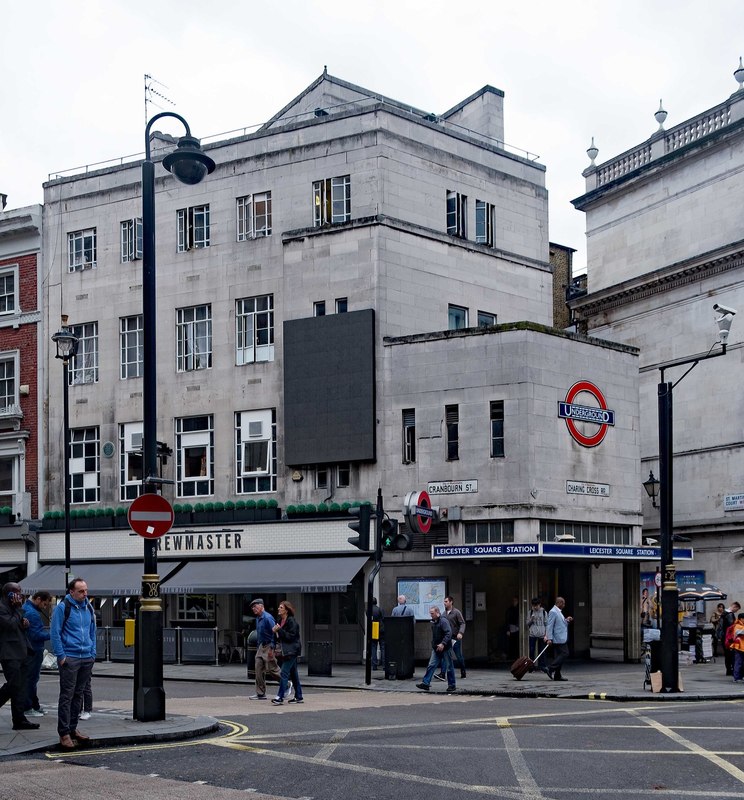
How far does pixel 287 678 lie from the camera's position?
20.5 meters

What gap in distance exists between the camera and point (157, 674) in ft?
51.3

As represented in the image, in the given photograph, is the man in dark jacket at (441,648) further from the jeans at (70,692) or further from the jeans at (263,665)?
the jeans at (70,692)

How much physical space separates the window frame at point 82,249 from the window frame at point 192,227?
330 centimetres

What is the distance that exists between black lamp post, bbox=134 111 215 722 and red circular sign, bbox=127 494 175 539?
0.18 meters

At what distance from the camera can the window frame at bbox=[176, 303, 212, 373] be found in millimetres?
35281

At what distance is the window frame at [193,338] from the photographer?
3528 centimetres

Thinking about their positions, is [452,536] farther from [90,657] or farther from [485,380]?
[90,657]

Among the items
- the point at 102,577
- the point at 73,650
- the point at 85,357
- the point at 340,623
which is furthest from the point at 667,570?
the point at 85,357

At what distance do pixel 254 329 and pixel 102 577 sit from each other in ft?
27.7

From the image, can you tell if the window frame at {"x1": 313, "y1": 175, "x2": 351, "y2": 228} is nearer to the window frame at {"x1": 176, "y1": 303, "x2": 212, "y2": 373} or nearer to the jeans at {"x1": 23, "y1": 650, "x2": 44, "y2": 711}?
the window frame at {"x1": 176, "y1": 303, "x2": 212, "y2": 373}

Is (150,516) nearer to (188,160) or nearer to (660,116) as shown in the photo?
(188,160)

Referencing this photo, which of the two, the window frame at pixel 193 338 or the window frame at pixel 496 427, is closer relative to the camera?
the window frame at pixel 496 427

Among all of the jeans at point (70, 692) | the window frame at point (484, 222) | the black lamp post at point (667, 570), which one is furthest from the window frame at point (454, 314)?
the jeans at point (70, 692)

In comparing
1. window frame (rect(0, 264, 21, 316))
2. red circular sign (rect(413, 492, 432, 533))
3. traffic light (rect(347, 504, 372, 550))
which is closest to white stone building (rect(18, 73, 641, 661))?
window frame (rect(0, 264, 21, 316))
